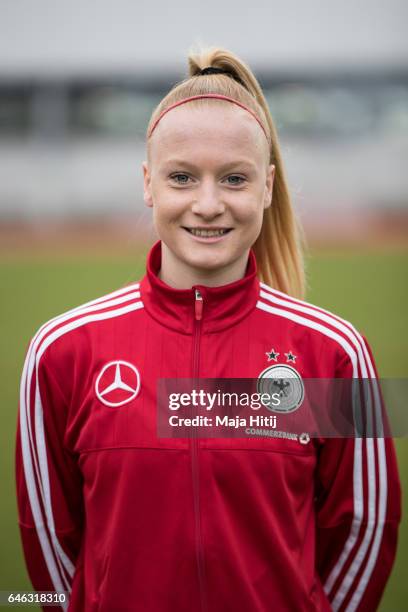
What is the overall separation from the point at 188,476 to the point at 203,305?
1.21ft

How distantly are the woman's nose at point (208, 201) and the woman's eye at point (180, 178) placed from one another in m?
0.04

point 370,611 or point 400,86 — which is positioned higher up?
point 400,86

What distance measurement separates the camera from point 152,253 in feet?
5.64

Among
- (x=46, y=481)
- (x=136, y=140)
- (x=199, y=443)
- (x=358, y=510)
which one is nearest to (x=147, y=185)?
(x=199, y=443)

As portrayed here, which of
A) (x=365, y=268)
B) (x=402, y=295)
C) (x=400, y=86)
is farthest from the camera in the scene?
(x=400, y=86)

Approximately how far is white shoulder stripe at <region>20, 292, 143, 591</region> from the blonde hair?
1.35 ft

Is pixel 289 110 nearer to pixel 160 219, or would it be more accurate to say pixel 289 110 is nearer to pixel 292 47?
pixel 292 47

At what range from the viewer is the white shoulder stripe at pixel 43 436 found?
1592mm

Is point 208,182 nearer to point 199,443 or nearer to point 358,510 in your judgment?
point 199,443

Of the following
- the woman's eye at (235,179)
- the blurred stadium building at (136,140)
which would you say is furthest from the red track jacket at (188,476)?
the blurred stadium building at (136,140)

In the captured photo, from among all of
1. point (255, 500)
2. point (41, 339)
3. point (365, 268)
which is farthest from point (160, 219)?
point (365, 268)

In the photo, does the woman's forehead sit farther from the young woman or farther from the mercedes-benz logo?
the mercedes-benz logo

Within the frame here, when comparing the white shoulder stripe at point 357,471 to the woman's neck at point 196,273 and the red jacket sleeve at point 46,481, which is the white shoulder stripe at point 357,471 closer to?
the woman's neck at point 196,273

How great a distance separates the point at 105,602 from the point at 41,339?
22.8 inches
